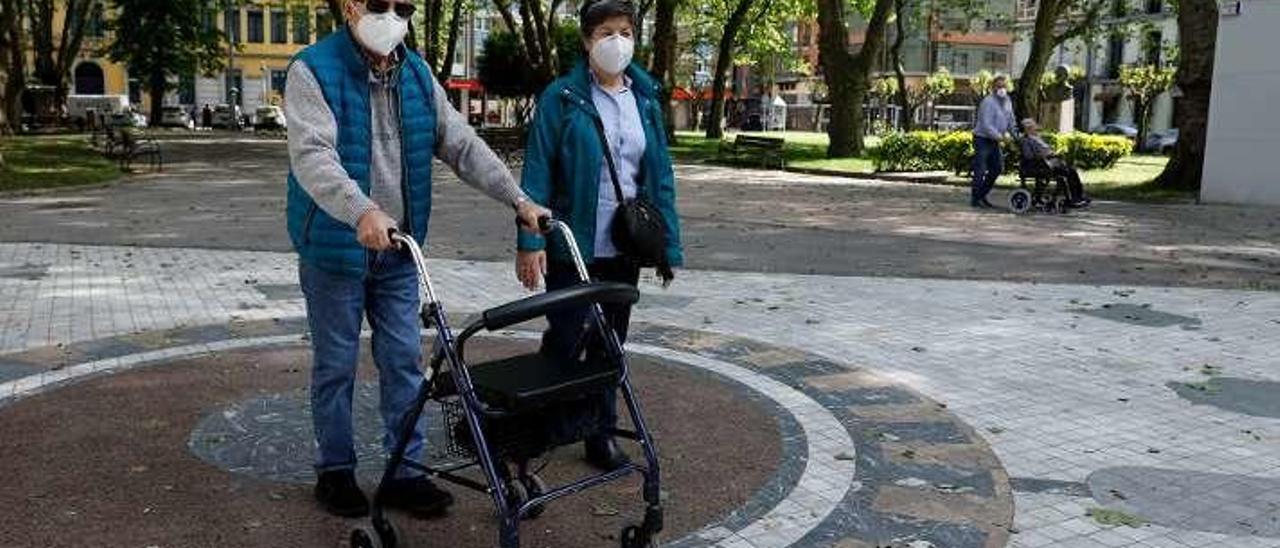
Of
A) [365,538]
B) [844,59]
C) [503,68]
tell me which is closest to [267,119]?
[503,68]

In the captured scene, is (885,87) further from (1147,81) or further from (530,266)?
(530,266)

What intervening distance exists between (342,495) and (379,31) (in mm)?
1596

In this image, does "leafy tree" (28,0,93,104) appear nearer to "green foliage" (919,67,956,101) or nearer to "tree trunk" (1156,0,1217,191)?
"tree trunk" (1156,0,1217,191)

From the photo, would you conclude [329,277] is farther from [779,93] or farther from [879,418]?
[779,93]

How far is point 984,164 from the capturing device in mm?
15922

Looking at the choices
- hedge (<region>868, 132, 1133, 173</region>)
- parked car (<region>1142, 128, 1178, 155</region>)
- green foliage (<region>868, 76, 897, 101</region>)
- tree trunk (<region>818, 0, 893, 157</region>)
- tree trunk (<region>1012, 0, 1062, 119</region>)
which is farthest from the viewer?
green foliage (<region>868, 76, 897, 101</region>)

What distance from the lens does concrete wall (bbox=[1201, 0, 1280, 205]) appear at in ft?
54.2

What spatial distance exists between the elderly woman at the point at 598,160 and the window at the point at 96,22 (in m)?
50.6

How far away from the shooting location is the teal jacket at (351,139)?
3.72m

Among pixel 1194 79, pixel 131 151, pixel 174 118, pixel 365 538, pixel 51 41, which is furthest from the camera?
pixel 174 118

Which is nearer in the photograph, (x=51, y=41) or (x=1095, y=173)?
(x=1095, y=173)

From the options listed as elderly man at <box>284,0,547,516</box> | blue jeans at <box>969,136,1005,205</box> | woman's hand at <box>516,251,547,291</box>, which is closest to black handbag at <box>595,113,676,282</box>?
woman's hand at <box>516,251,547,291</box>

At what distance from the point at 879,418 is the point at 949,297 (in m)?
3.73

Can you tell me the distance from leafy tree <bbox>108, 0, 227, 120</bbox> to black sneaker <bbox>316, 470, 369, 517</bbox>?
1867 inches
